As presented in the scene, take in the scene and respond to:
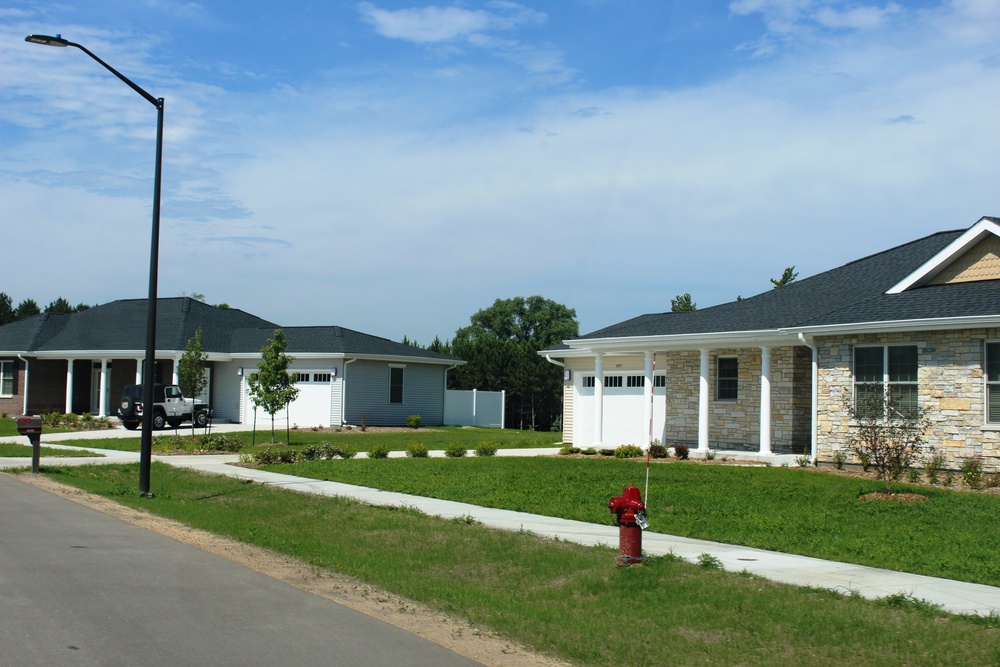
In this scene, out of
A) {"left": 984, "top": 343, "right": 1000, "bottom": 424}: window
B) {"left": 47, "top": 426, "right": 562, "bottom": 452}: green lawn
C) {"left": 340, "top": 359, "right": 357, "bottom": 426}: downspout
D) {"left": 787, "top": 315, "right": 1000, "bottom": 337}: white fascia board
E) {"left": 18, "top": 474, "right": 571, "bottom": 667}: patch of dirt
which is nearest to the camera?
{"left": 18, "top": 474, "right": 571, "bottom": 667}: patch of dirt

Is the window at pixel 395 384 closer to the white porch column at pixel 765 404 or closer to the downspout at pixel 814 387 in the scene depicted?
the white porch column at pixel 765 404

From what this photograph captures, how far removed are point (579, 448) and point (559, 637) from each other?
63.5 feet

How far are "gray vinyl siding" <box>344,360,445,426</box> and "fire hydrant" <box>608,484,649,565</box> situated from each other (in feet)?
102

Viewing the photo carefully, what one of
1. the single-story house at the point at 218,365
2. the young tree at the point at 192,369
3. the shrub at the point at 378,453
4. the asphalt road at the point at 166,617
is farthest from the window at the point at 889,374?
the single-story house at the point at 218,365

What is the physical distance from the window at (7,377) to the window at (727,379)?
117 ft

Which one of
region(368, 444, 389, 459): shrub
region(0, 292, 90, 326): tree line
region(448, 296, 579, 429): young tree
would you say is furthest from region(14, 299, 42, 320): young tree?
region(368, 444, 389, 459): shrub

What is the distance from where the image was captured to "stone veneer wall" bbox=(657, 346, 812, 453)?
76.5 ft

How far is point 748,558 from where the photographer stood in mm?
10438

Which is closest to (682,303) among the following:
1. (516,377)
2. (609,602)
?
(516,377)

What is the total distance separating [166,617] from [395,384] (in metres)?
35.0

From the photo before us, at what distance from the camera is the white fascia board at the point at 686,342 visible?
22734mm

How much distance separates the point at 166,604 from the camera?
8180 millimetres

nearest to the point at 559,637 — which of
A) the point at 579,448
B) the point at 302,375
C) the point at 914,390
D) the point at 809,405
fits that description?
the point at 914,390

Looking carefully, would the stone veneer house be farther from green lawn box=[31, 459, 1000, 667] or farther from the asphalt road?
the asphalt road
